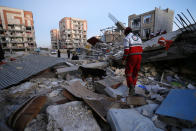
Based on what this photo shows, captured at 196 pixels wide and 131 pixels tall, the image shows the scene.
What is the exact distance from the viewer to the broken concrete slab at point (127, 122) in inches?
52.7

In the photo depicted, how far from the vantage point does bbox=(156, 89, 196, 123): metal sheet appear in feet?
4.31

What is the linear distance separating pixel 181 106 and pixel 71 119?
1.74 metres

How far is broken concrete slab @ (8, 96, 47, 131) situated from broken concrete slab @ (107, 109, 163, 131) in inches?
52.1

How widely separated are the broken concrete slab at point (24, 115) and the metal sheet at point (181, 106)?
6.92ft

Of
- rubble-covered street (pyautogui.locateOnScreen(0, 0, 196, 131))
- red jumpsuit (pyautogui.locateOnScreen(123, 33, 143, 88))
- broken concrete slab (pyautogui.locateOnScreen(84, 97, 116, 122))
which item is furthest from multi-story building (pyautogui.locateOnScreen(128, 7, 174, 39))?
broken concrete slab (pyautogui.locateOnScreen(84, 97, 116, 122))

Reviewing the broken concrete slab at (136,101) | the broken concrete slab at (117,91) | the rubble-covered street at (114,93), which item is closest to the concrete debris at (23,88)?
the rubble-covered street at (114,93)

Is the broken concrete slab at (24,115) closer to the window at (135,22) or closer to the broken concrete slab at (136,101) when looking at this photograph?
the broken concrete slab at (136,101)

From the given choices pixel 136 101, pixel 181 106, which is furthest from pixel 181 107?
pixel 136 101

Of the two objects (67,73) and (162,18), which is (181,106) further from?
(162,18)

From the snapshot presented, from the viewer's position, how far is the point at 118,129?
133 cm

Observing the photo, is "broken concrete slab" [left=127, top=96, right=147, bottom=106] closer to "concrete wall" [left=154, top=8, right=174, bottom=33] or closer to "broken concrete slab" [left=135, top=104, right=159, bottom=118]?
"broken concrete slab" [left=135, top=104, right=159, bottom=118]

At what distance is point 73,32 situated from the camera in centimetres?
5084

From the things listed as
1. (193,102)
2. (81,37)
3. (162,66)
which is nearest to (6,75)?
(193,102)

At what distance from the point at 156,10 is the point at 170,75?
1822cm
